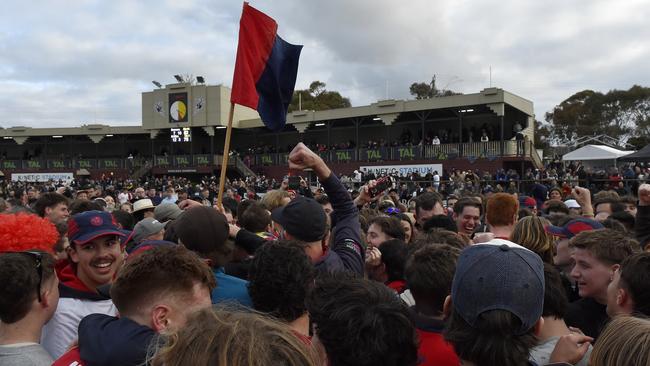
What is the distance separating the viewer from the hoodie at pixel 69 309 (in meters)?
2.62

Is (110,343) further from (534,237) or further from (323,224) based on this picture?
(534,237)

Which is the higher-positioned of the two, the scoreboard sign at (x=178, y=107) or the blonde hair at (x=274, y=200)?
the scoreboard sign at (x=178, y=107)

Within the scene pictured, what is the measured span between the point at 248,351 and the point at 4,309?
5.38 feet

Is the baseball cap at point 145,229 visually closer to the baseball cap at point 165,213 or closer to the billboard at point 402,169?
the baseball cap at point 165,213

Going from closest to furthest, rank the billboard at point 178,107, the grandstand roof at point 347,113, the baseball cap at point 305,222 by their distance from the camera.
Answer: the baseball cap at point 305,222
the grandstand roof at point 347,113
the billboard at point 178,107

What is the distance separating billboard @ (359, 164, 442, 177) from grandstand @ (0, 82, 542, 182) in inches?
13.1

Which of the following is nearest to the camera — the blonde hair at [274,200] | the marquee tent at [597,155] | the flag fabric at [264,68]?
the flag fabric at [264,68]

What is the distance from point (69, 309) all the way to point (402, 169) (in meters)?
25.7

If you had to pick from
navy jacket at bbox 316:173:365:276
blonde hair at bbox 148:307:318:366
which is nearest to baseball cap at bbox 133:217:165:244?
navy jacket at bbox 316:173:365:276

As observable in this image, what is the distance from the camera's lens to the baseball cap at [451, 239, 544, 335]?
1757 millimetres

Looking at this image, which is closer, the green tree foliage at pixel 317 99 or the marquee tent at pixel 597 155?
the marquee tent at pixel 597 155

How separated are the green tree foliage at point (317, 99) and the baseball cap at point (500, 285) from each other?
53.4 m

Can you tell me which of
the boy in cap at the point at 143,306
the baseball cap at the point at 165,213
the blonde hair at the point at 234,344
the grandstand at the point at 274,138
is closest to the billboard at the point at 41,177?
the grandstand at the point at 274,138

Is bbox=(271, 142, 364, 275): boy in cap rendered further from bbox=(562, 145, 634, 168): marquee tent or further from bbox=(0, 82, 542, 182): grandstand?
bbox=(562, 145, 634, 168): marquee tent
